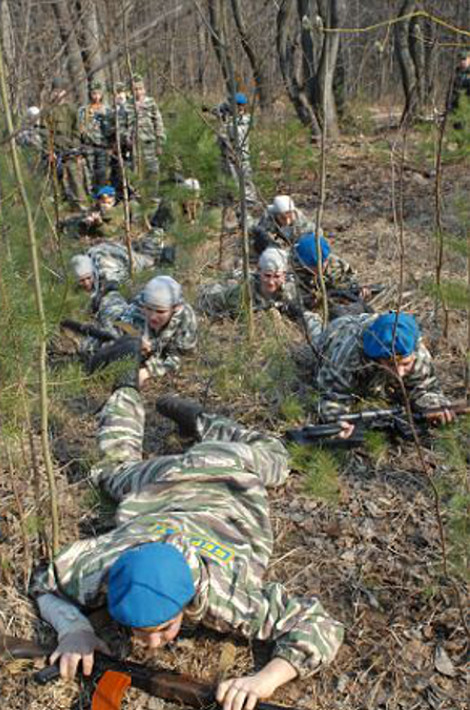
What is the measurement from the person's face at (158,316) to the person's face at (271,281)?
882 millimetres

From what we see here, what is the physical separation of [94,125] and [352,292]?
5.10 meters

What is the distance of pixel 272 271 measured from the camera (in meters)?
5.29

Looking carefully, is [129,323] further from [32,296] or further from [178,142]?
[178,142]

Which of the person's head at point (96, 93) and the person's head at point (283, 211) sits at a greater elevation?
the person's head at point (96, 93)

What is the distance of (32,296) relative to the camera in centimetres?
279

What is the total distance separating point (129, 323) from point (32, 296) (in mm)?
2167

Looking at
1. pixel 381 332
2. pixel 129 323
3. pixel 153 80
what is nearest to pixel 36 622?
pixel 381 332

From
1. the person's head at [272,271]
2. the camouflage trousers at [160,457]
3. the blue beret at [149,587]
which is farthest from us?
the person's head at [272,271]

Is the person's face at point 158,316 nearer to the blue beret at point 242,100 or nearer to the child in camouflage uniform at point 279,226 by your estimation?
the child in camouflage uniform at point 279,226

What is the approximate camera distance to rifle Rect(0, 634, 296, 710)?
242 centimetres

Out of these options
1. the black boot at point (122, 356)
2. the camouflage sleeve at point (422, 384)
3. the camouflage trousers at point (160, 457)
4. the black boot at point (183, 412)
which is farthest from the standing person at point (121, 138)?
the camouflage sleeve at point (422, 384)

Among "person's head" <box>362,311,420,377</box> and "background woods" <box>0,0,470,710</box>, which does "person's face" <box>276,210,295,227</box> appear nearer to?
"background woods" <box>0,0,470,710</box>

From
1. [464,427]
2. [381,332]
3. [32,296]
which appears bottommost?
[464,427]

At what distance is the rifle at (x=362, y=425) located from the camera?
3623 millimetres
